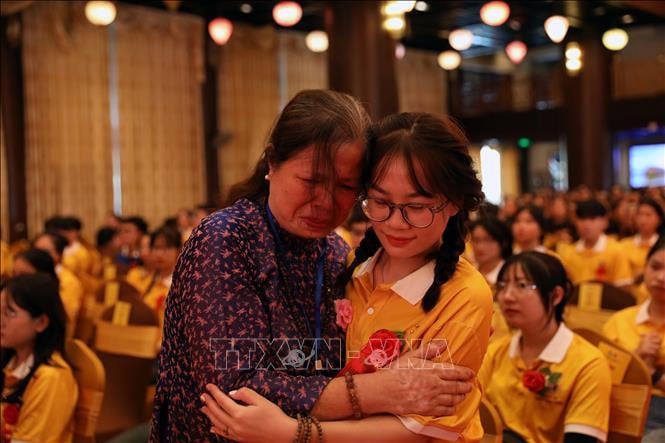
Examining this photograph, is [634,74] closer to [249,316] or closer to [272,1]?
[272,1]

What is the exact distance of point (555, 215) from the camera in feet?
33.4

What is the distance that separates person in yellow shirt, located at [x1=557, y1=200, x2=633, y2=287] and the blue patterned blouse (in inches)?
192

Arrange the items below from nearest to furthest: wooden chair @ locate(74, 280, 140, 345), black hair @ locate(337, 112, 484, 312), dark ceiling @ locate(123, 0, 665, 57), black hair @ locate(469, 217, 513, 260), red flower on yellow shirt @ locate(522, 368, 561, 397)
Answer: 1. black hair @ locate(337, 112, 484, 312)
2. red flower on yellow shirt @ locate(522, 368, 561, 397)
3. wooden chair @ locate(74, 280, 140, 345)
4. black hair @ locate(469, 217, 513, 260)
5. dark ceiling @ locate(123, 0, 665, 57)

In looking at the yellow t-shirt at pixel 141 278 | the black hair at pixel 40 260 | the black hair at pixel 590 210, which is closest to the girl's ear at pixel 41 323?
the black hair at pixel 40 260

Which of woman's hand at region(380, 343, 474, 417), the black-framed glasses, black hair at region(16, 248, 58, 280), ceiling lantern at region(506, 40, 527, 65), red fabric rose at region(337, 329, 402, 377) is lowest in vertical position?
woman's hand at region(380, 343, 474, 417)

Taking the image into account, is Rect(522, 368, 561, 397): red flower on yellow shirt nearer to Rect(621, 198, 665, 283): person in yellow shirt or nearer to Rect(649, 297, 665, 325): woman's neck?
Rect(649, 297, 665, 325): woman's neck

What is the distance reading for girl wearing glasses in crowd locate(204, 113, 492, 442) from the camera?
1357mm

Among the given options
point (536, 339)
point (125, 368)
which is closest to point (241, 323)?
point (536, 339)

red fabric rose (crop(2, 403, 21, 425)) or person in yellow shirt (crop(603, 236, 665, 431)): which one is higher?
person in yellow shirt (crop(603, 236, 665, 431))

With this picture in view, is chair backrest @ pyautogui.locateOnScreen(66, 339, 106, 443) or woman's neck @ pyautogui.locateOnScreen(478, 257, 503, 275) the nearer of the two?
chair backrest @ pyautogui.locateOnScreen(66, 339, 106, 443)

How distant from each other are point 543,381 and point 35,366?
186cm

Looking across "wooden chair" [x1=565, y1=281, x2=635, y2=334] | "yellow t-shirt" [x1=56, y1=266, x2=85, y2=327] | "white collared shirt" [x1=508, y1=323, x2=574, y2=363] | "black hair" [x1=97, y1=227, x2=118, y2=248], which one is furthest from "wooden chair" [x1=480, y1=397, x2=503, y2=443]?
"black hair" [x1=97, y1=227, x2=118, y2=248]

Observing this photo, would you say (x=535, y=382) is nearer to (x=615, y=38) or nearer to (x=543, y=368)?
(x=543, y=368)

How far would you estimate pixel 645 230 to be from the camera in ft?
21.3
